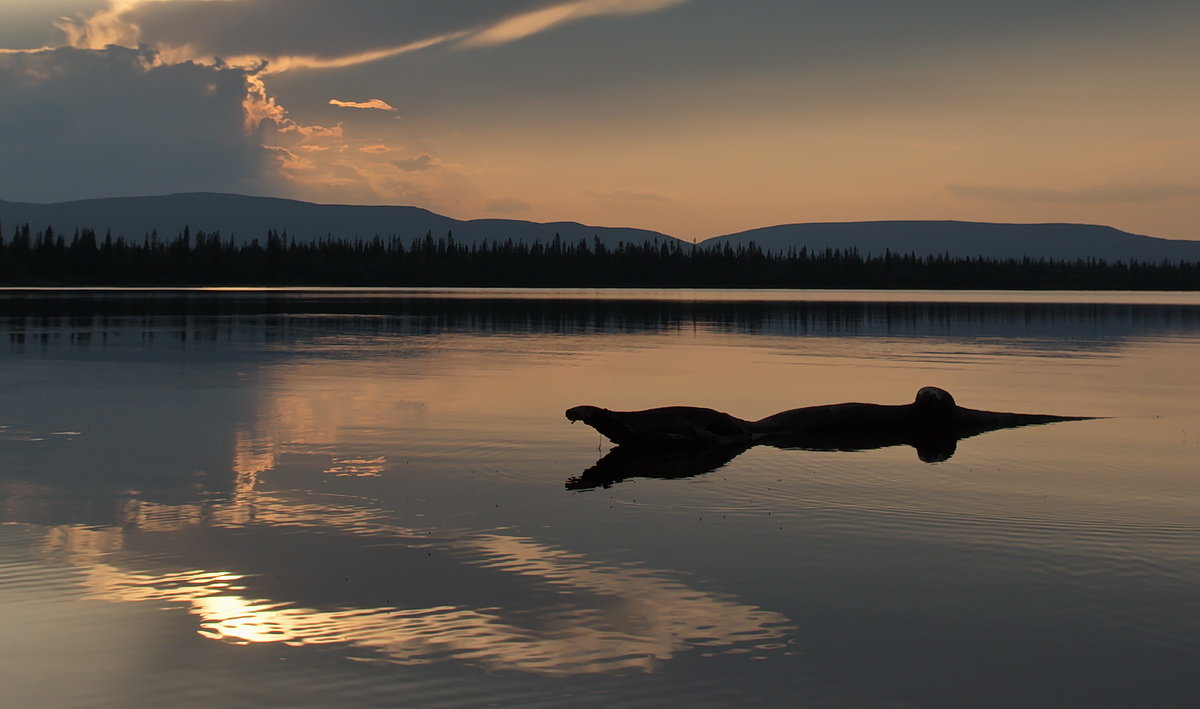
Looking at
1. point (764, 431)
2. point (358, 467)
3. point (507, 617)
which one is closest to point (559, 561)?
point (507, 617)

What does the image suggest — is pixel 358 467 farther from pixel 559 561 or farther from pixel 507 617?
pixel 507 617

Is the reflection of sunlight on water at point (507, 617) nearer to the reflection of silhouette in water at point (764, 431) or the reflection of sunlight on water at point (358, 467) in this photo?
the reflection of sunlight on water at point (358, 467)

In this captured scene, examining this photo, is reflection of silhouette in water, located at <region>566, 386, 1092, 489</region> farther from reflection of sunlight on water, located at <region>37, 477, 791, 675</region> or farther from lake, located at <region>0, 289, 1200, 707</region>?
reflection of sunlight on water, located at <region>37, 477, 791, 675</region>

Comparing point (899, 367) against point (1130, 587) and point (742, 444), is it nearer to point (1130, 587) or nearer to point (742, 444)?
point (742, 444)

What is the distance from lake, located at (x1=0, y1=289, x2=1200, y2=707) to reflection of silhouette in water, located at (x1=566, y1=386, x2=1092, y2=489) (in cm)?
36

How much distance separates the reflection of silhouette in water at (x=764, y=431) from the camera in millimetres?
19000

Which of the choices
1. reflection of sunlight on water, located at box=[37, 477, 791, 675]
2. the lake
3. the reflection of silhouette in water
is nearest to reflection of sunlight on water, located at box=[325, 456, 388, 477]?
the lake

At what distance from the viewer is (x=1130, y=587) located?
1095 centimetres

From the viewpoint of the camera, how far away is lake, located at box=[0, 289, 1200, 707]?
855cm

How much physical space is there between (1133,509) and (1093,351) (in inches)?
1461

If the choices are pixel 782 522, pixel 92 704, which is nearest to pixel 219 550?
pixel 92 704

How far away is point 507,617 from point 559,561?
6.56 feet

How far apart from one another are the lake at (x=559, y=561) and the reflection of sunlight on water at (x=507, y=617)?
0.12ft

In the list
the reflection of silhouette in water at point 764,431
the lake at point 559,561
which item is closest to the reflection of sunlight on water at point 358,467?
the lake at point 559,561
